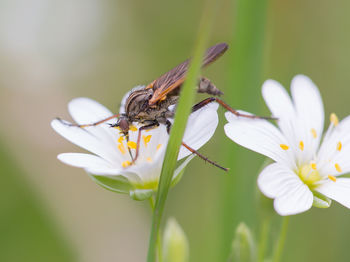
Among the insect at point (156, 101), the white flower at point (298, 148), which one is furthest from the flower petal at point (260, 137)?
the insect at point (156, 101)

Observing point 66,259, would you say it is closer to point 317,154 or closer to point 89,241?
point 89,241

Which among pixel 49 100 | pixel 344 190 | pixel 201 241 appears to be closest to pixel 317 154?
pixel 344 190

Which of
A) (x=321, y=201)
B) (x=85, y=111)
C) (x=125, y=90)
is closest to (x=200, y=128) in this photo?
(x=321, y=201)

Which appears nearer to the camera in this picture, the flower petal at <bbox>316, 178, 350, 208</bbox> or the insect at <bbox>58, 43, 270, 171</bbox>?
the flower petal at <bbox>316, 178, 350, 208</bbox>

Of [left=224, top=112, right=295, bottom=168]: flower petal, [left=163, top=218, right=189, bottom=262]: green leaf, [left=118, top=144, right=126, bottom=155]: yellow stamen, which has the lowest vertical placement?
[left=163, top=218, right=189, bottom=262]: green leaf

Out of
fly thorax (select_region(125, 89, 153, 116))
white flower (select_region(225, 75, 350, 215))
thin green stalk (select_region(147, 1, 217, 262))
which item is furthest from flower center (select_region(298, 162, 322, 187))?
fly thorax (select_region(125, 89, 153, 116))

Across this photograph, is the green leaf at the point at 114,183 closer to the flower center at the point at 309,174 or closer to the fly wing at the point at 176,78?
the fly wing at the point at 176,78

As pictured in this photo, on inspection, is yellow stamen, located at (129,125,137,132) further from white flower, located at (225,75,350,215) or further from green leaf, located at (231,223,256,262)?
green leaf, located at (231,223,256,262)
